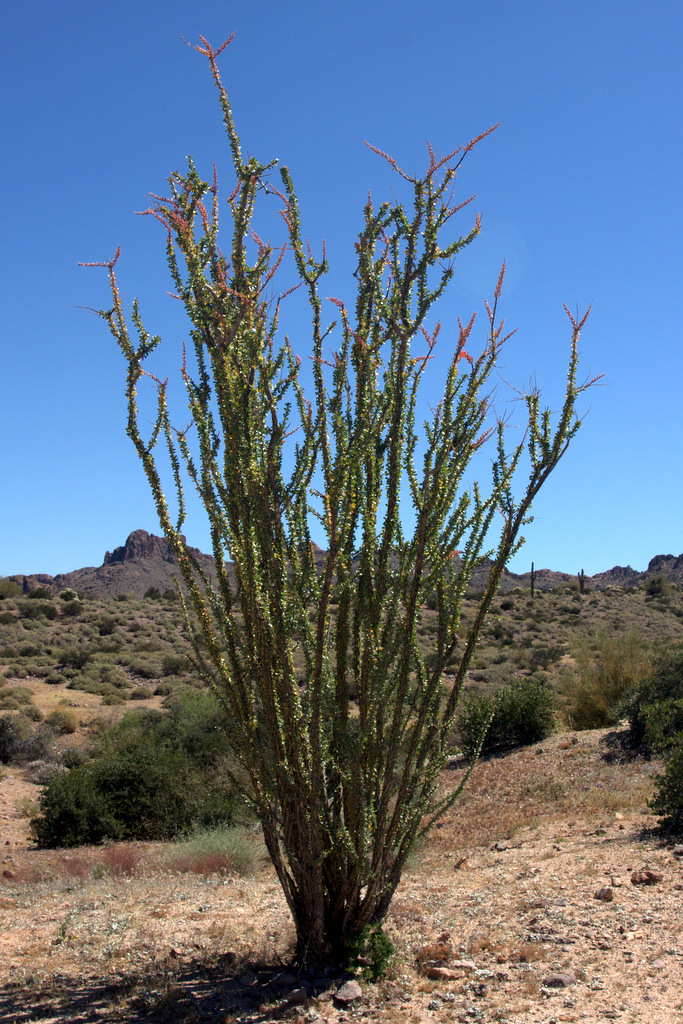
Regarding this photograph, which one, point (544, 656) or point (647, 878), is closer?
point (647, 878)

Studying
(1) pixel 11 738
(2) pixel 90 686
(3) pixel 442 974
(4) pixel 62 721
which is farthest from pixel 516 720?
(2) pixel 90 686

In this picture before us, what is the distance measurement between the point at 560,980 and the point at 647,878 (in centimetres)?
224

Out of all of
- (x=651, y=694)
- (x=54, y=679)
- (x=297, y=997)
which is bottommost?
(x=297, y=997)

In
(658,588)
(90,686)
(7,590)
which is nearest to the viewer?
(90,686)

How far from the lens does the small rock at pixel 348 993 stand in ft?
14.1

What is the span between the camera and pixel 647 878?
20.9 feet

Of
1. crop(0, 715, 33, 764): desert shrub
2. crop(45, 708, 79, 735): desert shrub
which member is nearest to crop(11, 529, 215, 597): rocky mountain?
crop(45, 708, 79, 735): desert shrub

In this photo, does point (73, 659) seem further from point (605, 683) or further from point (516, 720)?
point (605, 683)

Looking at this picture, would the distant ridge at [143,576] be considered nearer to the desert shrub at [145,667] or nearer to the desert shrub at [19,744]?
the desert shrub at [145,667]

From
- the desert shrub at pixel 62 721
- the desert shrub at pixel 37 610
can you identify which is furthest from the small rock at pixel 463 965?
the desert shrub at pixel 37 610

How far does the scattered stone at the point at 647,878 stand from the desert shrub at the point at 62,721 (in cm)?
1677

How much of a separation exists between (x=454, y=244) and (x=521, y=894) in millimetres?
5356

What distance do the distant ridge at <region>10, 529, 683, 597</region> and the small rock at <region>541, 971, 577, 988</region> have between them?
54.8 m

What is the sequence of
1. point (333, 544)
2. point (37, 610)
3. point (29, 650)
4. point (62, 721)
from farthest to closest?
point (37, 610) < point (29, 650) < point (62, 721) < point (333, 544)
